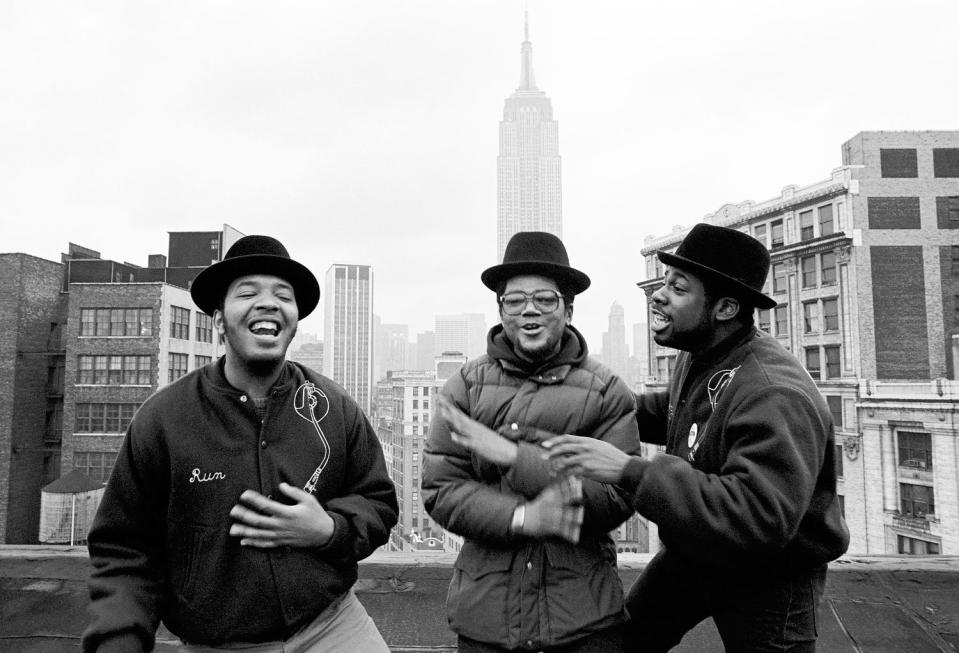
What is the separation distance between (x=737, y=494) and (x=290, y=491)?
1.62m

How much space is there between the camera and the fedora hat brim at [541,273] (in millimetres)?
2781

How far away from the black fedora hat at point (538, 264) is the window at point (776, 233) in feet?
131

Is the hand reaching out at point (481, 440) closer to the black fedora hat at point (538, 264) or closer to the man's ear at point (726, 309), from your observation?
the black fedora hat at point (538, 264)

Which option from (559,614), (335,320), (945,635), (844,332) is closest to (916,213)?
(844,332)

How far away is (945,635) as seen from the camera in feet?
10.9

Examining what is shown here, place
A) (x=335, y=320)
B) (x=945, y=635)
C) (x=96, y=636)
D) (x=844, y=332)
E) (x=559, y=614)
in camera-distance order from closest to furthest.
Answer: (x=96, y=636), (x=559, y=614), (x=945, y=635), (x=844, y=332), (x=335, y=320)

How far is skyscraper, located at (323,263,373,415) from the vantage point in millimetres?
174875

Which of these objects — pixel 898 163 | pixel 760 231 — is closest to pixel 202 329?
pixel 760 231

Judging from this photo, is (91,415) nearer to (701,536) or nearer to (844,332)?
(701,536)

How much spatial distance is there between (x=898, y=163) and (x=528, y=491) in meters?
42.5

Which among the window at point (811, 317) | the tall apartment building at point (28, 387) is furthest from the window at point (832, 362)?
the tall apartment building at point (28, 387)

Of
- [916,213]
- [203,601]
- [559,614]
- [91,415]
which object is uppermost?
[916,213]

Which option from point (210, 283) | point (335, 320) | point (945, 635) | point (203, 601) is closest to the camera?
point (203, 601)

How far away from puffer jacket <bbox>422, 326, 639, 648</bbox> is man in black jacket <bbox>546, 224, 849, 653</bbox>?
253mm
